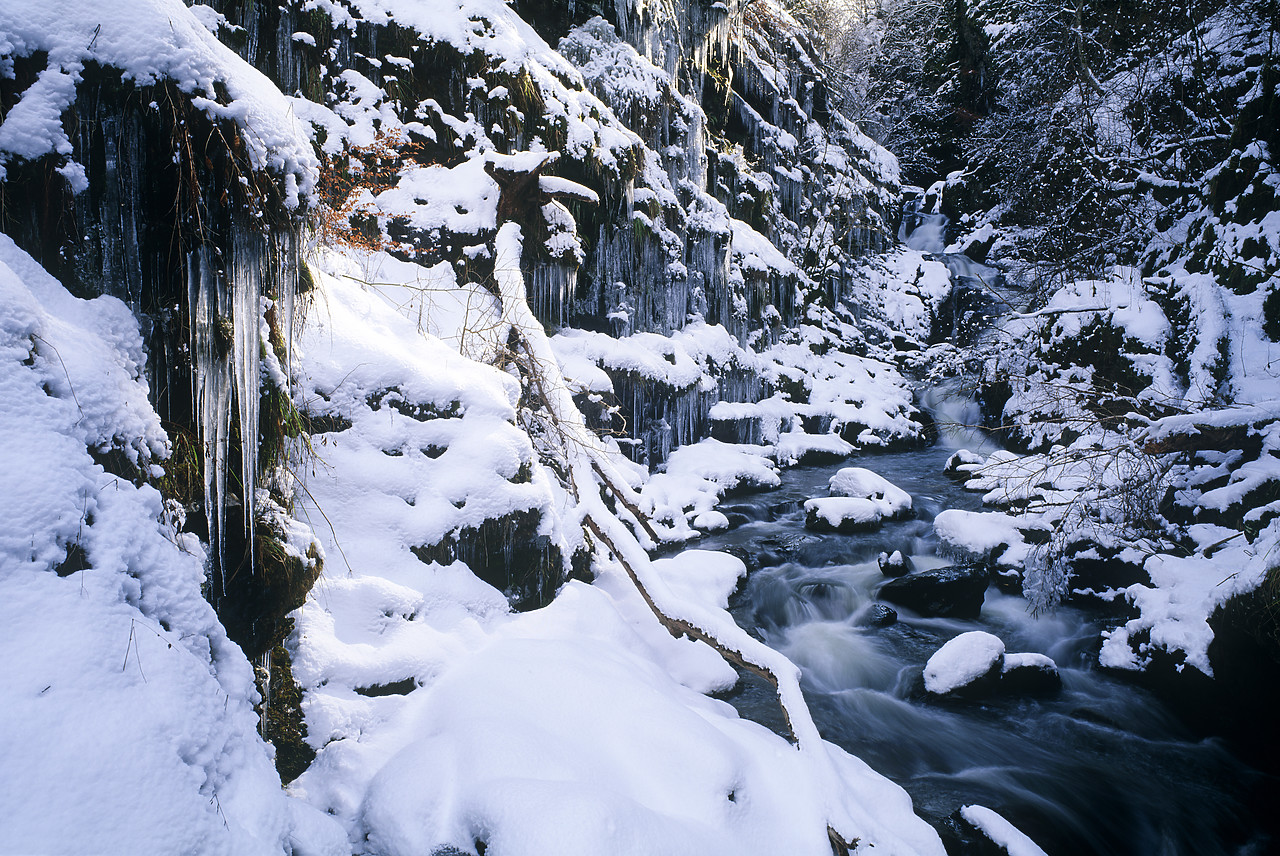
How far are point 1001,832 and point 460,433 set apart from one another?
4.15 m

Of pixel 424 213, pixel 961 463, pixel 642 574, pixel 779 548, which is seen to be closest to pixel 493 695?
pixel 642 574

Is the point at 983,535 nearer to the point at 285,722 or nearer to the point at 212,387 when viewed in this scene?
the point at 285,722

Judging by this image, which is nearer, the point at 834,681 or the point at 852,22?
the point at 834,681

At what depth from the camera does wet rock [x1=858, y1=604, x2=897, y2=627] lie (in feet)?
21.1

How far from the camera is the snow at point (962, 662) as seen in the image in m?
5.17

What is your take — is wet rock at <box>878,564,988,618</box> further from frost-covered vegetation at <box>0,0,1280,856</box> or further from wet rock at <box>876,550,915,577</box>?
wet rock at <box>876,550,915,577</box>

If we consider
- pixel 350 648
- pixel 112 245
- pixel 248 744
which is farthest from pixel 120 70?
pixel 350 648

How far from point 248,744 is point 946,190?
924 inches

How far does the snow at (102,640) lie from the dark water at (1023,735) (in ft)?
11.9

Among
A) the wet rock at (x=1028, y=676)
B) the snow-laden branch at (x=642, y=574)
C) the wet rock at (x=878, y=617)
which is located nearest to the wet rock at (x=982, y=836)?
the snow-laden branch at (x=642, y=574)

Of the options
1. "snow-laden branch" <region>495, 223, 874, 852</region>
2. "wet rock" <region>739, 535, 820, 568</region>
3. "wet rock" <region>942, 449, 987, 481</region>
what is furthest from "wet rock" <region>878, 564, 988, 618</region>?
"wet rock" <region>942, 449, 987, 481</region>

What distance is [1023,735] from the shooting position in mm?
4820

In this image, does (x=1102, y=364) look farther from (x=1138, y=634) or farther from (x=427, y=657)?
(x=427, y=657)

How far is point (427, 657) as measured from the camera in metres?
3.30
